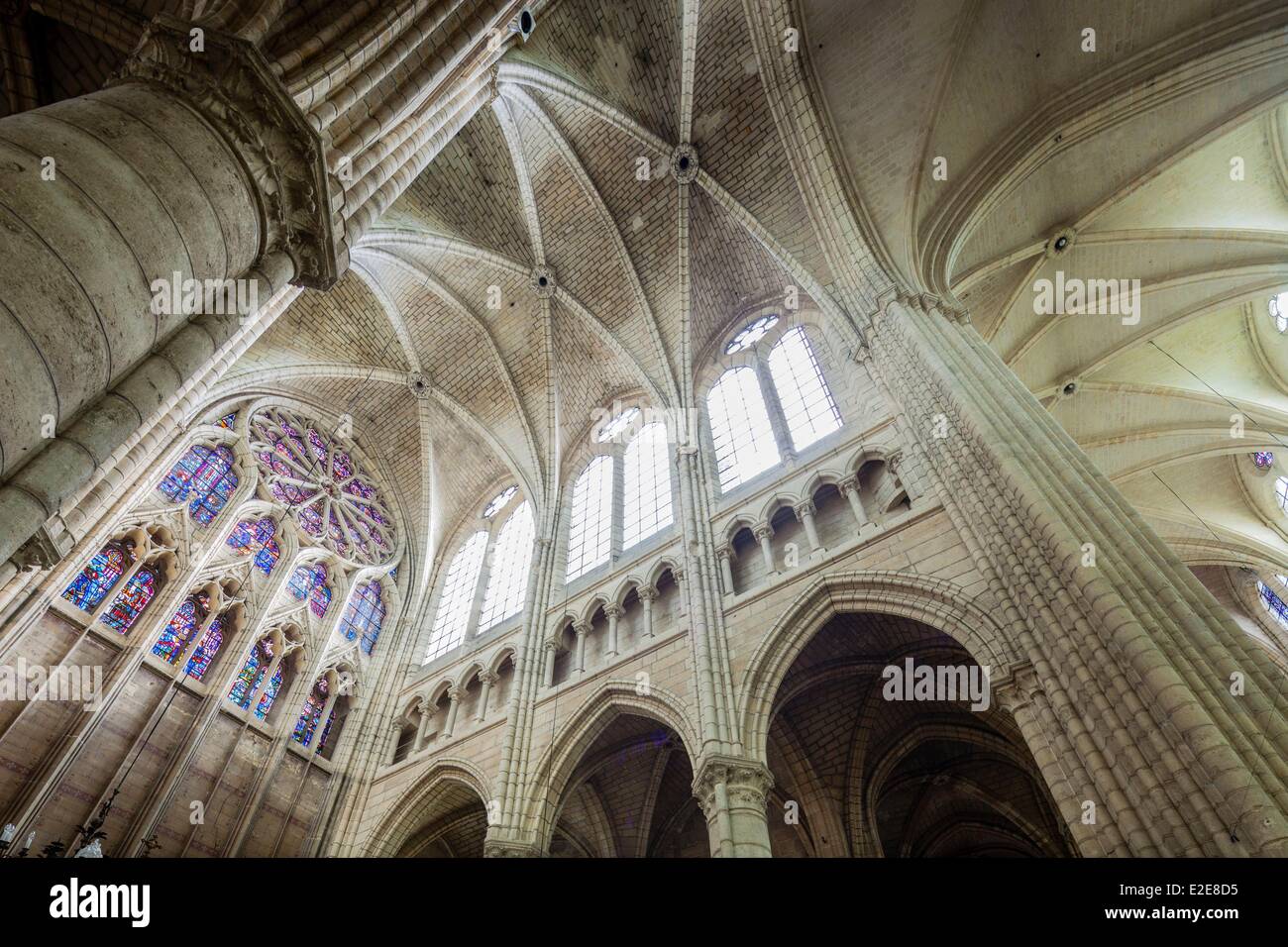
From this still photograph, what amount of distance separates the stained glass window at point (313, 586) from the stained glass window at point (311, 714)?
5.12 feet

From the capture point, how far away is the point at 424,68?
20.9 feet

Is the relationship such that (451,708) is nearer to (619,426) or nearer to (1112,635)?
(619,426)

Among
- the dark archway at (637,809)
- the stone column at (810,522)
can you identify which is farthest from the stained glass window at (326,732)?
the stone column at (810,522)

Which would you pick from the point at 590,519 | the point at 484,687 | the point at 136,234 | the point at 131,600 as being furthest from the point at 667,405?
the point at 136,234

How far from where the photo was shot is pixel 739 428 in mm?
13320

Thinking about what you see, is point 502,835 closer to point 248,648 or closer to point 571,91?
point 248,648

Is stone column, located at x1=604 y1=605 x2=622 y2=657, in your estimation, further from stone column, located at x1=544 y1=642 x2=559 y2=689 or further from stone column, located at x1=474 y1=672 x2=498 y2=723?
stone column, located at x1=474 y1=672 x2=498 y2=723

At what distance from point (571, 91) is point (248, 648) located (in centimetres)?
1248

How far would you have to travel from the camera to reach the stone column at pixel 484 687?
12203mm

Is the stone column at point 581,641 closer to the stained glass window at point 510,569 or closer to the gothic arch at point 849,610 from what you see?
the stained glass window at point 510,569

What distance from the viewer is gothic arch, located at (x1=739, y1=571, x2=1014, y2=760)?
7430 mm

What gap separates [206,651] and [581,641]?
22.0ft

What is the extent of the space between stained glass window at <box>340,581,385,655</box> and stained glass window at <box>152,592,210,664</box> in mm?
3049

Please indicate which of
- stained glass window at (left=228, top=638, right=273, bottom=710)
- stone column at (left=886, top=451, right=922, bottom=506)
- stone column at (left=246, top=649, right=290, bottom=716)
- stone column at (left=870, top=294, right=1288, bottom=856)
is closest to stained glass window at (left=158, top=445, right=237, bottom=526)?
stained glass window at (left=228, top=638, right=273, bottom=710)
